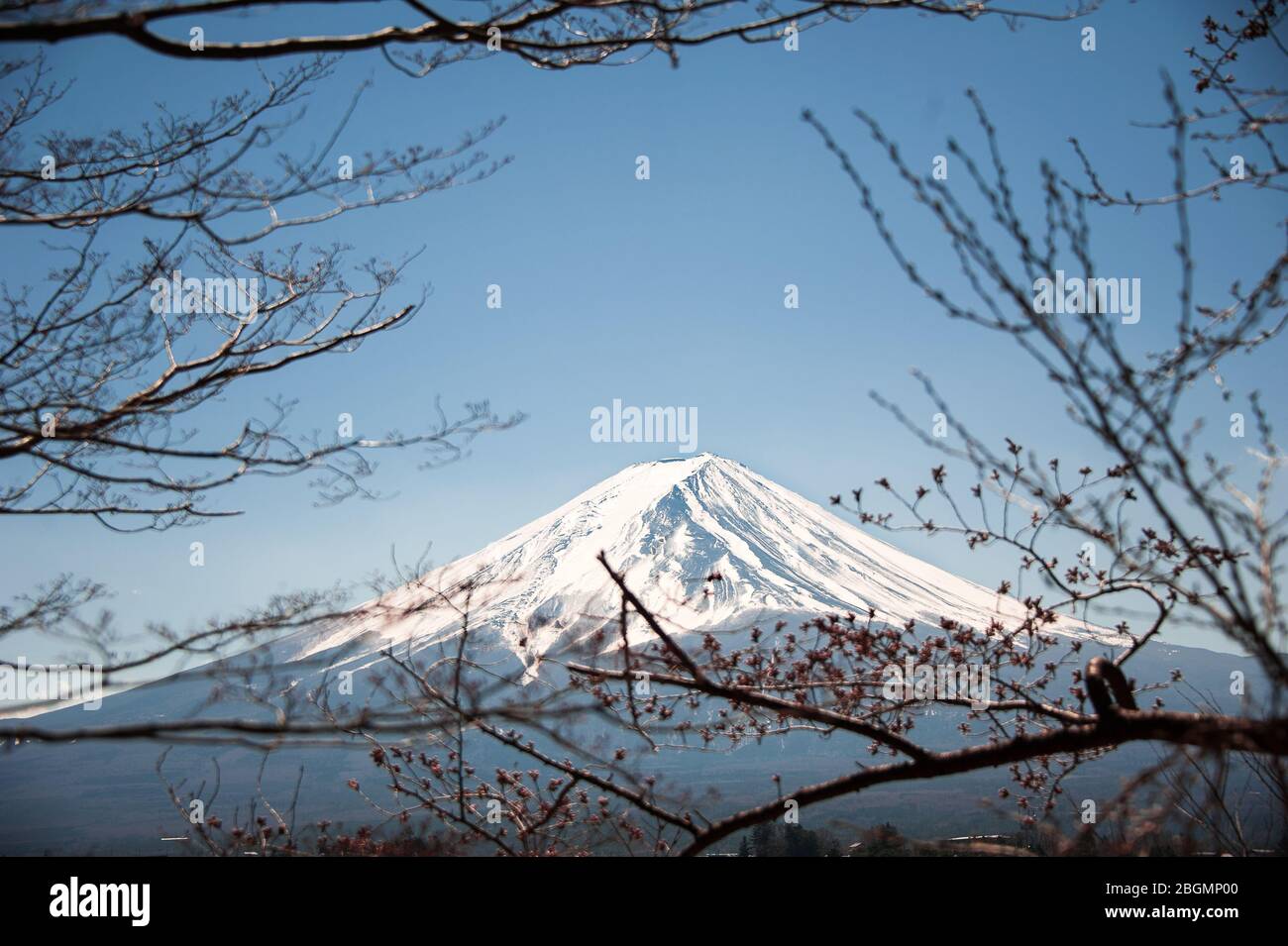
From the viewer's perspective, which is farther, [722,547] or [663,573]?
[722,547]

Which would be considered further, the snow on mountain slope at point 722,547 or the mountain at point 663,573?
the snow on mountain slope at point 722,547

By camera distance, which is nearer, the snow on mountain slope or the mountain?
the mountain

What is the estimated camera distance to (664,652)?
2107 mm

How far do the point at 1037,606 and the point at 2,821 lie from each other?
1032 inches

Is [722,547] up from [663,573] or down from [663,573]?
up

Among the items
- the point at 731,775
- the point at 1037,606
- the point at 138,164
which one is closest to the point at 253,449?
the point at 138,164

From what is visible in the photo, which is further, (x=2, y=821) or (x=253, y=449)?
(x=2, y=821)
